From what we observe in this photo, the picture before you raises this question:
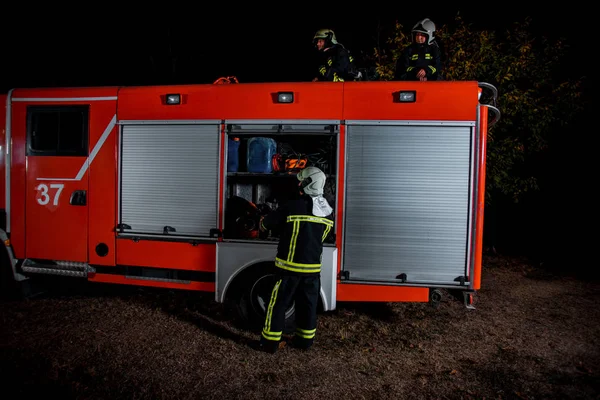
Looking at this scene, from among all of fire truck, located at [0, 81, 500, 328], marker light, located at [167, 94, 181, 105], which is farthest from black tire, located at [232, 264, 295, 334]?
marker light, located at [167, 94, 181, 105]

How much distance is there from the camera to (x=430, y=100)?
3.88 metres

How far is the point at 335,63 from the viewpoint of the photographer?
5047 millimetres

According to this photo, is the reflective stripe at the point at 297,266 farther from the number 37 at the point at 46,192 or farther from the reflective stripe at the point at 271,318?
the number 37 at the point at 46,192

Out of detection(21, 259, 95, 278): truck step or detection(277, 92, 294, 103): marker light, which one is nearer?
detection(277, 92, 294, 103): marker light

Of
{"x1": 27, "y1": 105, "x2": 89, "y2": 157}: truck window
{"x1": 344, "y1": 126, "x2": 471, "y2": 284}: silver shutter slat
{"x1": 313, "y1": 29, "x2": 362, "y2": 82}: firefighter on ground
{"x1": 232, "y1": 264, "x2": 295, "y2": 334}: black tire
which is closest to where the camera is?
{"x1": 344, "y1": 126, "x2": 471, "y2": 284}: silver shutter slat

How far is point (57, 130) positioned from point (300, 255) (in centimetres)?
334

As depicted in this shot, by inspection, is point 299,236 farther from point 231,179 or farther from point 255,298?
point 231,179

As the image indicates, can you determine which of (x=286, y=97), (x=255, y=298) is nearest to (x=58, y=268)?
(x=255, y=298)

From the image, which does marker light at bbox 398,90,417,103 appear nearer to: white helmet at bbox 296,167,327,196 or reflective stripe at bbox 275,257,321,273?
white helmet at bbox 296,167,327,196

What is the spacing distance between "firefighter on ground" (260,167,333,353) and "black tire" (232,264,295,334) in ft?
1.52

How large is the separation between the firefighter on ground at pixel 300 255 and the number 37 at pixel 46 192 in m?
2.63

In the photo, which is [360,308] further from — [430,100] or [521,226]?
[521,226]

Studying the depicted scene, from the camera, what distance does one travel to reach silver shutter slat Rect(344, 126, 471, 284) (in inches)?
151

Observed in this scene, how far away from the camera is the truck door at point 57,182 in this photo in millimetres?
4496
